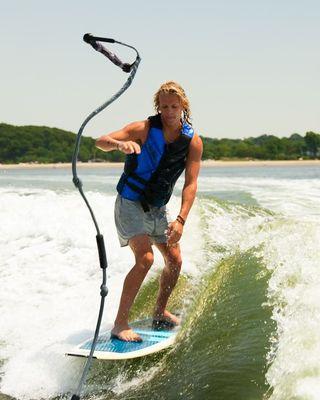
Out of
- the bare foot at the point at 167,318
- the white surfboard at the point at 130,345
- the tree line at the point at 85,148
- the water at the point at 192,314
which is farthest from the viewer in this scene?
the tree line at the point at 85,148

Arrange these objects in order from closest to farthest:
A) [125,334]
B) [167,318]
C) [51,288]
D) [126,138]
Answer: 1. [126,138]
2. [125,334]
3. [167,318]
4. [51,288]

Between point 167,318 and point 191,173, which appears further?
point 167,318

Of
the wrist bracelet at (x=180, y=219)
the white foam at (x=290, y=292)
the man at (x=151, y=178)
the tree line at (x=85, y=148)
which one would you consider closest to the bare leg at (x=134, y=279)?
→ the man at (x=151, y=178)

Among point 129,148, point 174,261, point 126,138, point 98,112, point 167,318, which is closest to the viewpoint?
point 98,112

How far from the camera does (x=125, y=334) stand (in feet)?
14.1

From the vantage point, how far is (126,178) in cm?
439

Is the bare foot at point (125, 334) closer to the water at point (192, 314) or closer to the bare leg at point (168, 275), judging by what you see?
the water at point (192, 314)

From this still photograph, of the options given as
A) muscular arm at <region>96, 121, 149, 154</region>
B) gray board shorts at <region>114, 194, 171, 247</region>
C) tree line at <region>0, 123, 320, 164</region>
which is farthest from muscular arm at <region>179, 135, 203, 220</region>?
tree line at <region>0, 123, 320, 164</region>

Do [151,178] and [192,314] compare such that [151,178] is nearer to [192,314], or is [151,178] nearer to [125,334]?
[125,334]

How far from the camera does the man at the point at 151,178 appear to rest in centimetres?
426

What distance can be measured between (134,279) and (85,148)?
11605cm

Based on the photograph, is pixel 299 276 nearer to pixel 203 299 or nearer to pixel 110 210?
pixel 203 299

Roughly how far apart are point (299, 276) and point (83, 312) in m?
2.00

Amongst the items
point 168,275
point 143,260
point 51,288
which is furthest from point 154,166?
point 51,288
